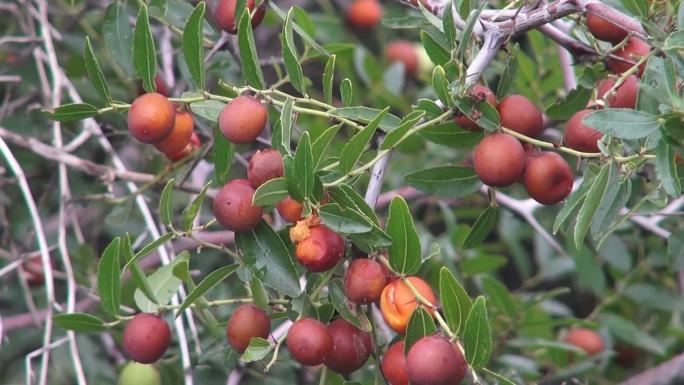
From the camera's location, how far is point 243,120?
4.13ft

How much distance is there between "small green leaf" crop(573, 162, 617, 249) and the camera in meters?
1.20

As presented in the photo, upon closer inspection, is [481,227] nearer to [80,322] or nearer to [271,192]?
[271,192]

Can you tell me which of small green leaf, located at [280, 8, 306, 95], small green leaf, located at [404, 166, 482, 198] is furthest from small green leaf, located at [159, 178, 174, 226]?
small green leaf, located at [404, 166, 482, 198]

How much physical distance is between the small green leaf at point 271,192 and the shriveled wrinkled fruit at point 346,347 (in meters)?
0.17

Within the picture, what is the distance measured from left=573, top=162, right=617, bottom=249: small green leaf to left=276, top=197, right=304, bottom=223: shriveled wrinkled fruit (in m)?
0.32

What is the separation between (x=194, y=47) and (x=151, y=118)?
13 cm

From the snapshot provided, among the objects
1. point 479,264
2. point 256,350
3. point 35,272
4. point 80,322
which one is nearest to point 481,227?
point 256,350

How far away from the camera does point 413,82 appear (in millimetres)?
3262

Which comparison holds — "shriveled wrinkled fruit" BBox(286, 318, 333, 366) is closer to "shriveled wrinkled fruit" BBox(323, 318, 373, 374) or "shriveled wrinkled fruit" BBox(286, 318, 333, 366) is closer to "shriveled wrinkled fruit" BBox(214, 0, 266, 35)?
"shriveled wrinkled fruit" BBox(323, 318, 373, 374)

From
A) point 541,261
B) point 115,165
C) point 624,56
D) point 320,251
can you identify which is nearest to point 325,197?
point 320,251

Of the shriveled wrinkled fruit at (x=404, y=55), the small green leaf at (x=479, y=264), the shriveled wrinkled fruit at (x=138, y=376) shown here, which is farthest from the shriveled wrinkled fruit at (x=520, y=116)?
the shriveled wrinkled fruit at (x=404, y=55)

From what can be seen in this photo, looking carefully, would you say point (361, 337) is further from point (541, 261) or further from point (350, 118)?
point (541, 261)

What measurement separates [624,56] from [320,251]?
18.9 inches

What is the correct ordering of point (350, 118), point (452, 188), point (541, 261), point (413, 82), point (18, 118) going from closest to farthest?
point (350, 118) < point (452, 188) < point (18, 118) < point (541, 261) < point (413, 82)
